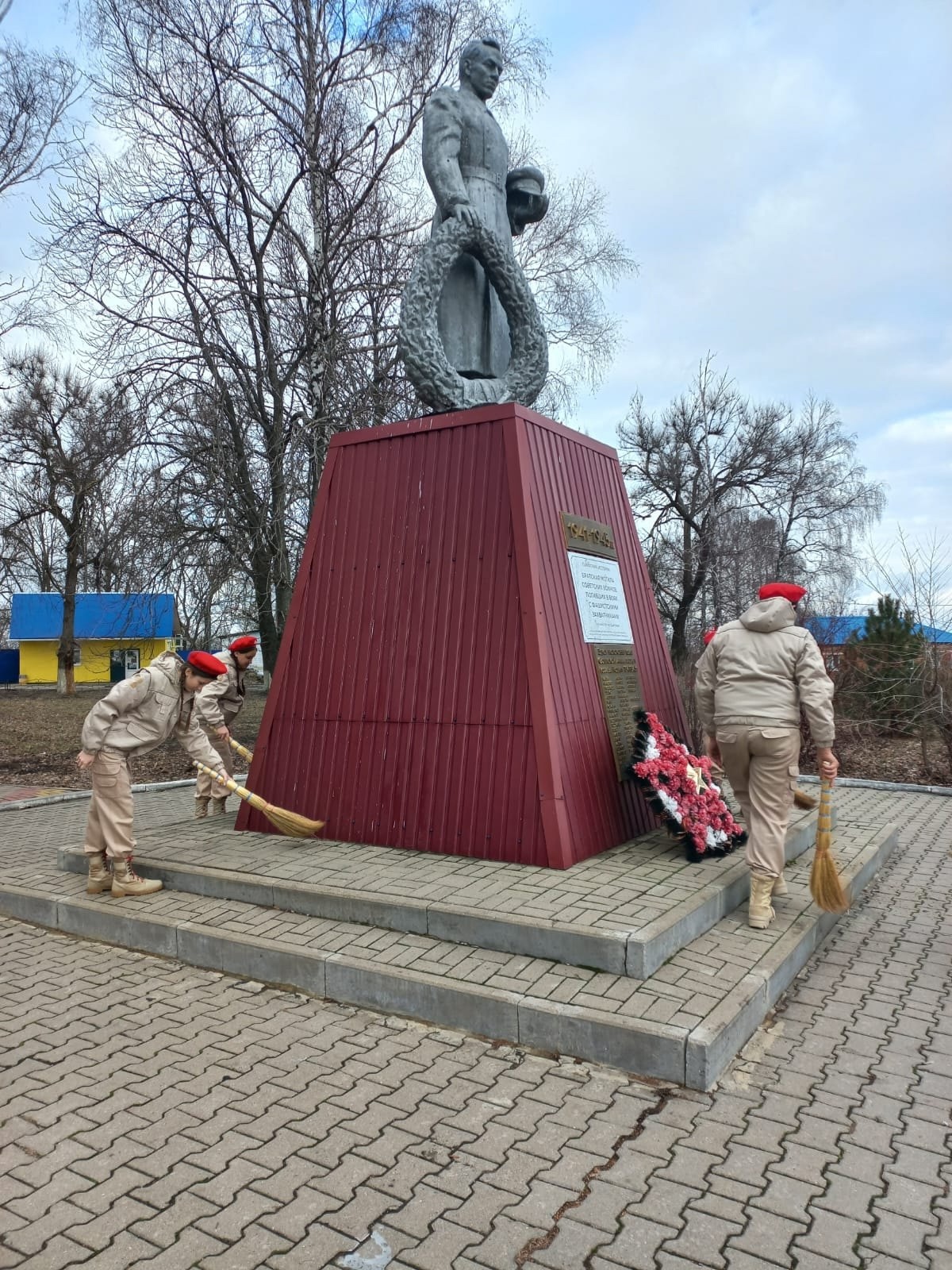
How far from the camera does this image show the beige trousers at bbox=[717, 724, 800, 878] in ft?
14.8

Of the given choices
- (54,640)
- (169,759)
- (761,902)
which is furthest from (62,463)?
(54,640)

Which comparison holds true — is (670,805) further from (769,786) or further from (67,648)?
(67,648)

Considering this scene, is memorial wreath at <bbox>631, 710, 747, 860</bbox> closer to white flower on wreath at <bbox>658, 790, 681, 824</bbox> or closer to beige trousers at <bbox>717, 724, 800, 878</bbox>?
white flower on wreath at <bbox>658, 790, 681, 824</bbox>

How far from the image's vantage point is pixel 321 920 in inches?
180

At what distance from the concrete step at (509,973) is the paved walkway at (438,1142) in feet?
0.32

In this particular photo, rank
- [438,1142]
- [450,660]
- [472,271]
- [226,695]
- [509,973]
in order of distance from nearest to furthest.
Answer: [438,1142] → [509,973] → [450,660] → [472,271] → [226,695]

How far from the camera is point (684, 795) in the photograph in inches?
207

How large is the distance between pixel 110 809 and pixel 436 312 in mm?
3827

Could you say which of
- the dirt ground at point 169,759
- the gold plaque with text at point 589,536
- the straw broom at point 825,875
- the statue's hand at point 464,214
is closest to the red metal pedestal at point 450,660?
the gold plaque with text at point 589,536

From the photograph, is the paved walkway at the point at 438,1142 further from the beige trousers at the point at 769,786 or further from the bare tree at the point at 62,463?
the bare tree at the point at 62,463

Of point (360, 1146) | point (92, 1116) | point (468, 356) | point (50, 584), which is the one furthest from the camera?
point (50, 584)

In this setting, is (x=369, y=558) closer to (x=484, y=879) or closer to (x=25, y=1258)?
(x=484, y=879)

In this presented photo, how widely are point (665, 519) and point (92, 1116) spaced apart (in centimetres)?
2257

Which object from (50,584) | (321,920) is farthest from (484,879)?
(50,584)
